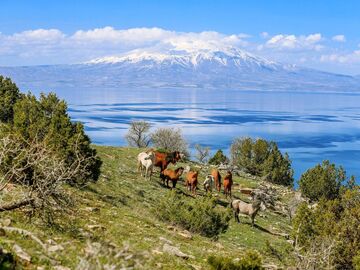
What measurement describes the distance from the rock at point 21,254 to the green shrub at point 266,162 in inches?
2395

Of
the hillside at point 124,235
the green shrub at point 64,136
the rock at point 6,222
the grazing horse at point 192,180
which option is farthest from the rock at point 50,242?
the grazing horse at point 192,180

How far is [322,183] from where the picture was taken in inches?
2170

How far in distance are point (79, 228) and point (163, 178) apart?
23851mm

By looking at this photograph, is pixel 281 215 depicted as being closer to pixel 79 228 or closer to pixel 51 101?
pixel 51 101

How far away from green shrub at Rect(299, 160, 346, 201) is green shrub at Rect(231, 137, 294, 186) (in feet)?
40.9

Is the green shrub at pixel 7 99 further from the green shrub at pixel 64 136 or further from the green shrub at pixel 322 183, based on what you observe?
the green shrub at pixel 322 183

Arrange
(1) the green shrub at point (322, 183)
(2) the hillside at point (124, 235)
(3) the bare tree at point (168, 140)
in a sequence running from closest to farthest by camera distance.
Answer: (2) the hillside at point (124, 235) → (1) the green shrub at point (322, 183) → (3) the bare tree at point (168, 140)

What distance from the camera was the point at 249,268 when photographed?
12.9 metres

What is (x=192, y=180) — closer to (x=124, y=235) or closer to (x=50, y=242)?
(x=124, y=235)

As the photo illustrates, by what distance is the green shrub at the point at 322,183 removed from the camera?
55344 mm

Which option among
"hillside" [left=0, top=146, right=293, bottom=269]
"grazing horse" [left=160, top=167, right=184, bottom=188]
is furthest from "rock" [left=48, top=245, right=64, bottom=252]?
"grazing horse" [left=160, top=167, right=184, bottom=188]

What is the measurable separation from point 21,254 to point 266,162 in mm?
63954

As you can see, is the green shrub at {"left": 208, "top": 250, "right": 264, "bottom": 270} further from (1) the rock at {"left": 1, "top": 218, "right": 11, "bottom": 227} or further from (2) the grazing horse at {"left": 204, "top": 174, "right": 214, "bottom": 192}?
(2) the grazing horse at {"left": 204, "top": 174, "right": 214, "bottom": 192}

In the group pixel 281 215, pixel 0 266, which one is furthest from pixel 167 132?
pixel 0 266
